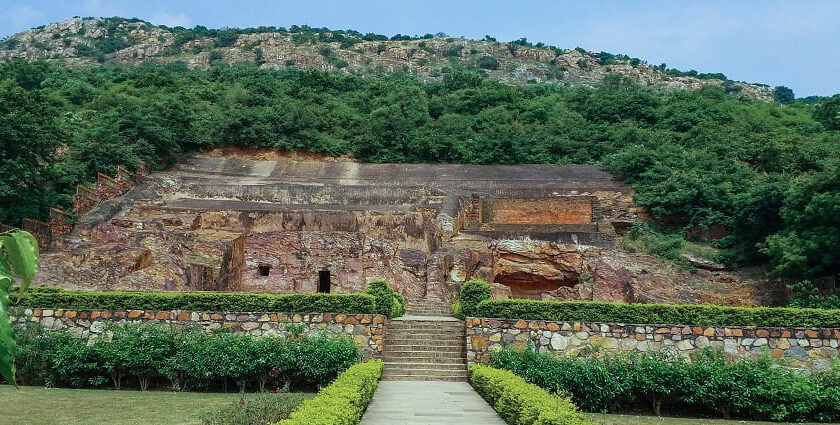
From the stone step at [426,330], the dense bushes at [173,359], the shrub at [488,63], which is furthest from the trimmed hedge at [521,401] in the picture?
the shrub at [488,63]

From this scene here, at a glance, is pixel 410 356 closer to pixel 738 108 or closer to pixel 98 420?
pixel 98 420

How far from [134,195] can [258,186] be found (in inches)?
172

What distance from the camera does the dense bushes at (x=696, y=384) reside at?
10125 millimetres

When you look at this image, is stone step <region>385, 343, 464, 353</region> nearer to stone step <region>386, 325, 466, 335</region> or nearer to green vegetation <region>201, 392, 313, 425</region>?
stone step <region>386, 325, 466, 335</region>

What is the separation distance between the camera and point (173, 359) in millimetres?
10805

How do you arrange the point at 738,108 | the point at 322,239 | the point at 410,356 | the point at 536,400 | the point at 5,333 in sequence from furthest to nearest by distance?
the point at 738,108 < the point at 322,239 < the point at 410,356 < the point at 536,400 < the point at 5,333

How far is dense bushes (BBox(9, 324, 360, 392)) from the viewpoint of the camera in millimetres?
10742

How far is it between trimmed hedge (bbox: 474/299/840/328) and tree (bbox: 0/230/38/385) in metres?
9.93

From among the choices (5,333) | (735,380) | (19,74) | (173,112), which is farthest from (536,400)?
(19,74)

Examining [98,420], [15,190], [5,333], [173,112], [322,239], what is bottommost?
[98,420]

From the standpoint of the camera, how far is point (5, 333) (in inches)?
83.7

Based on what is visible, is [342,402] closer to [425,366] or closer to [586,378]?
[586,378]

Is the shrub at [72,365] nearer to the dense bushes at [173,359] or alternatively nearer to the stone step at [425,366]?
the dense bushes at [173,359]

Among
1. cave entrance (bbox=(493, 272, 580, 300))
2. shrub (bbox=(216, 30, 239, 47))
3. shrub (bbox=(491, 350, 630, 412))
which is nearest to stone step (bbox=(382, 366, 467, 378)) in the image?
shrub (bbox=(491, 350, 630, 412))
